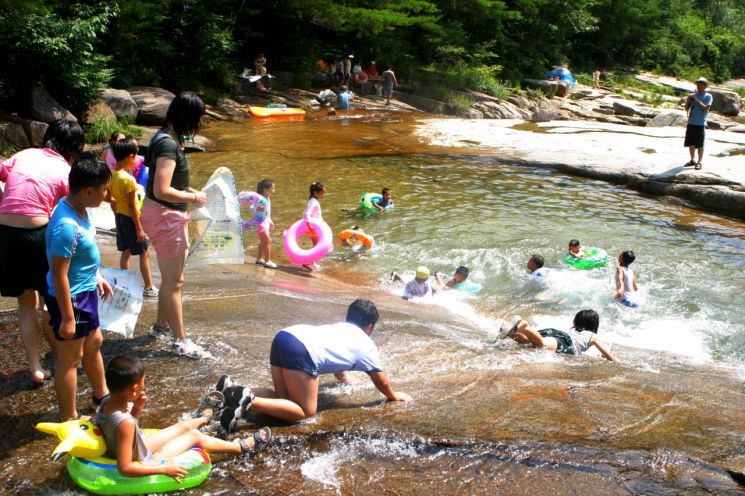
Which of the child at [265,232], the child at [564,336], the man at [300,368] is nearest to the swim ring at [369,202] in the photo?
the child at [265,232]

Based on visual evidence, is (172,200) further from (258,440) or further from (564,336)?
(564,336)

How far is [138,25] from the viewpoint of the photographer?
2203cm

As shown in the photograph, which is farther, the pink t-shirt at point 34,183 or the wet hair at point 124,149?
the wet hair at point 124,149

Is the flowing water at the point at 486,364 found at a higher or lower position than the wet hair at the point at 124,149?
lower

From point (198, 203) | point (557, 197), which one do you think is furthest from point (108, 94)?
point (198, 203)

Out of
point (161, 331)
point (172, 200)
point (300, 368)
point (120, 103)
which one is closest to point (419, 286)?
point (161, 331)

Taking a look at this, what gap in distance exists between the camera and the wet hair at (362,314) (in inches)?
193

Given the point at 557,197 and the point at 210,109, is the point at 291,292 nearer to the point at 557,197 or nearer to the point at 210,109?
the point at 557,197

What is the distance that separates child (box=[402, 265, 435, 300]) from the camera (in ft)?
31.9

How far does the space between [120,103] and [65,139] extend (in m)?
14.3

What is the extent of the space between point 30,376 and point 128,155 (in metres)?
2.18

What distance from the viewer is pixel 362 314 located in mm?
4891

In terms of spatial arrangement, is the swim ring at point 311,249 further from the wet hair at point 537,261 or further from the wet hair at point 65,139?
the wet hair at point 65,139

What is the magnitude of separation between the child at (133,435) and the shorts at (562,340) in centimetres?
419
